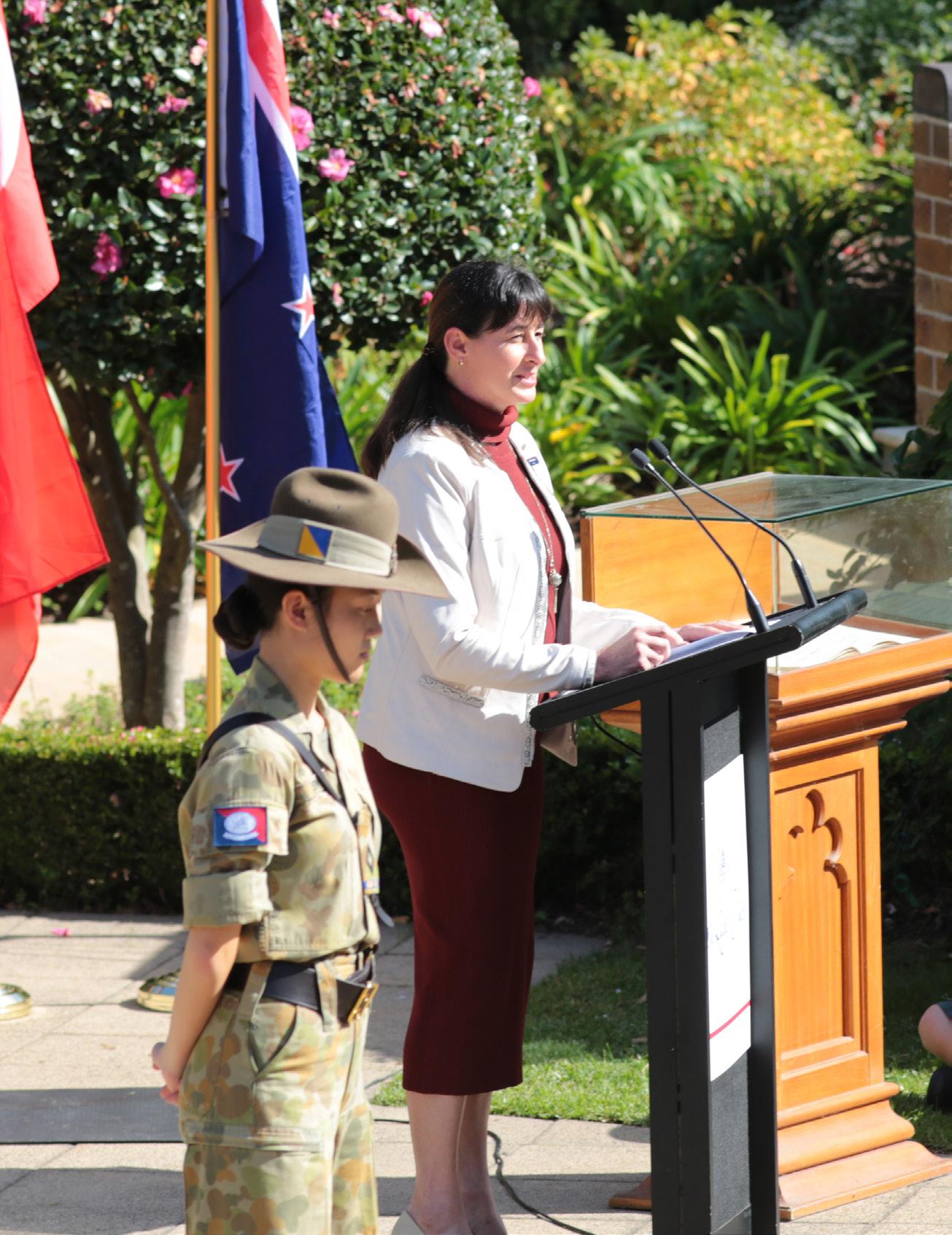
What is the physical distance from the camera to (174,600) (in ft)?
22.6

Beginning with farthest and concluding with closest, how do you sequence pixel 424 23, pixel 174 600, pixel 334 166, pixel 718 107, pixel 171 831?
pixel 718 107, pixel 174 600, pixel 171 831, pixel 424 23, pixel 334 166

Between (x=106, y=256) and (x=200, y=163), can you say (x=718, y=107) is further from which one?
(x=106, y=256)

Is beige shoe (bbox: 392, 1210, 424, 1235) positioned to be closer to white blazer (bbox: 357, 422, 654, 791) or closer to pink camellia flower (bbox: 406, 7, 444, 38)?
white blazer (bbox: 357, 422, 654, 791)

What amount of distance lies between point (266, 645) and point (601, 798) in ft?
11.4

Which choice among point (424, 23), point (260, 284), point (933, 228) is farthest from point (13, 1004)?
point (933, 228)

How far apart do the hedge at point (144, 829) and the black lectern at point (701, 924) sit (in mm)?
2752

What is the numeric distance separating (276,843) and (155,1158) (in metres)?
1.98

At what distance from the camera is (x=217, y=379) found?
488 centimetres

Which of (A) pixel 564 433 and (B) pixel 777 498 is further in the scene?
(A) pixel 564 433

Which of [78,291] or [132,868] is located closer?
[78,291]

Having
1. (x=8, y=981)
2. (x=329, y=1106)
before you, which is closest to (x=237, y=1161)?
(x=329, y=1106)

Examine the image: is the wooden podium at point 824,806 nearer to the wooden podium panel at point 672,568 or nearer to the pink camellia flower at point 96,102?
the wooden podium panel at point 672,568

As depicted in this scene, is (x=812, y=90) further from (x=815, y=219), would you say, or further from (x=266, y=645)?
(x=266, y=645)

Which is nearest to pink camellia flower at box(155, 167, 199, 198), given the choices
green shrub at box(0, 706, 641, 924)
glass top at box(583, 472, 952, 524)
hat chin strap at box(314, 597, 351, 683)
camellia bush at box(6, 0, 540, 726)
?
camellia bush at box(6, 0, 540, 726)
